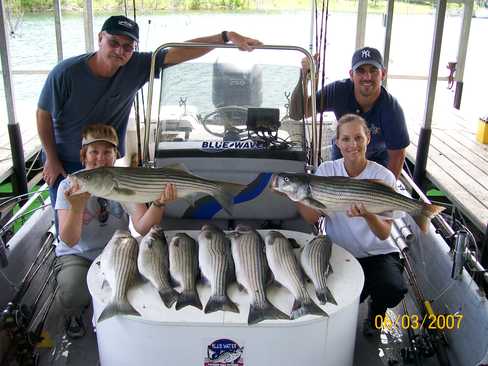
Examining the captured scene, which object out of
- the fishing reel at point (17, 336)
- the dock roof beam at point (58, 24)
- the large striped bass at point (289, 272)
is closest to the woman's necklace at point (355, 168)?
the large striped bass at point (289, 272)

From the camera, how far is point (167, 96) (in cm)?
377

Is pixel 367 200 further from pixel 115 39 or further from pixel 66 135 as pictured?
pixel 66 135

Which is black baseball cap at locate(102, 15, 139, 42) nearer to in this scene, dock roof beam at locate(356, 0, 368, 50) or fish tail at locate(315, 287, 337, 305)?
fish tail at locate(315, 287, 337, 305)

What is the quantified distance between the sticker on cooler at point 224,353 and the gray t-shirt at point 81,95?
2.21 meters

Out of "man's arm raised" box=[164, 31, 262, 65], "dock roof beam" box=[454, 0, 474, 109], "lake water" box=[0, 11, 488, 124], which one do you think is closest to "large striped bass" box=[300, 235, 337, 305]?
"man's arm raised" box=[164, 31, 262, 65]

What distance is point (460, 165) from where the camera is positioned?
6.43 metres

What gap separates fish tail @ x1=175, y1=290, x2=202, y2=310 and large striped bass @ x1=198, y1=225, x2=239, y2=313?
54 millimetres

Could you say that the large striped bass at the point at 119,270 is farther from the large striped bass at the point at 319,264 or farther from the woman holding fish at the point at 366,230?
the woman holding fish at the point at 366,230

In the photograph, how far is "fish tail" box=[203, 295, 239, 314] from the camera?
2.35 metres

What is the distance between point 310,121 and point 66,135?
1.83 meters

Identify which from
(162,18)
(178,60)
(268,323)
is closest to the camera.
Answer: (268,323)

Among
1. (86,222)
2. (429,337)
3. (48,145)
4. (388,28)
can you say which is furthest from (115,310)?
(388,28)

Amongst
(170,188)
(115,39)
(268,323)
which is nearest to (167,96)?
(115,39)
